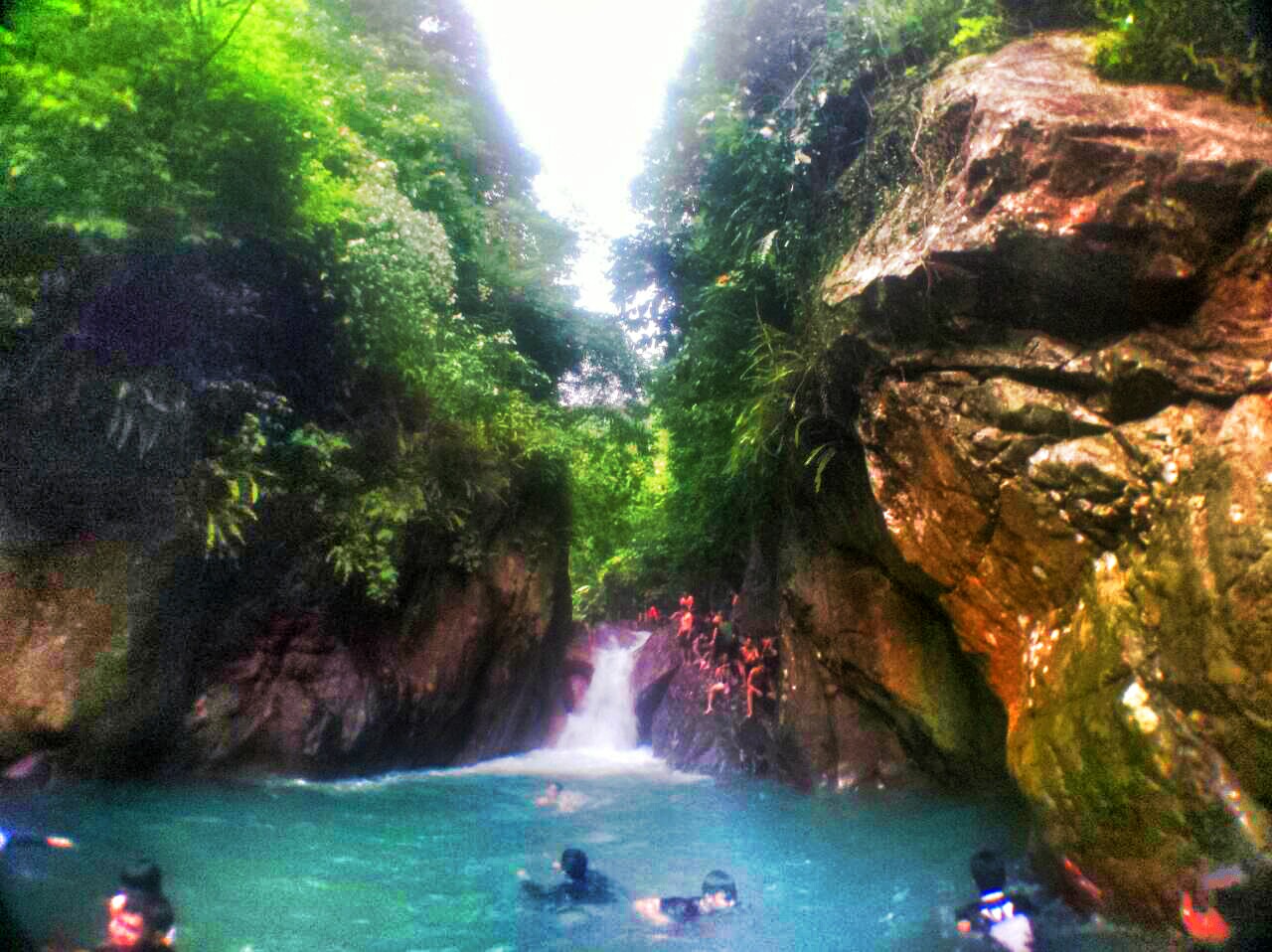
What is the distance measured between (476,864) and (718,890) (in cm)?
200

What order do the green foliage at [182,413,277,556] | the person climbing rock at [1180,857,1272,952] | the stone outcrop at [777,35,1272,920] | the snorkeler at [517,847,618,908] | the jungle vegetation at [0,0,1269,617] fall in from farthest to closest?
the green foliage at [182,413,277,556], the jungle vegetation at [0,0,1269,617], the snorkeler at [517,847,618,908], the stone outcrop at [777,35,1272,920], the person climbing rock at [1180,857,1272,952]

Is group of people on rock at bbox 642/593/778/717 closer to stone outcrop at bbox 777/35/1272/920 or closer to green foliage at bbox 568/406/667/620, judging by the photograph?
green foliage at bbox 568/406/667/620

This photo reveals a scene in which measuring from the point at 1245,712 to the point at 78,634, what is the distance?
7798mm

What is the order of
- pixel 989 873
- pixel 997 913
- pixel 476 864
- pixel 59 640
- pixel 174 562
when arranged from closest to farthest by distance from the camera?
pixel 997 913 → pixel 989 873 → pixel 59 640 → pixel 476 864 → pixel 174 562

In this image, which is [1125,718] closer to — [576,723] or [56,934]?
[56,934]

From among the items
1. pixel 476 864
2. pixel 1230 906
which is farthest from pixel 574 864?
pixel 1230 906

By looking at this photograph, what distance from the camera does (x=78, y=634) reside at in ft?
19.4

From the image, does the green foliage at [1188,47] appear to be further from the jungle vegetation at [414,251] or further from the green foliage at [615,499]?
the green foliage at [615,499]

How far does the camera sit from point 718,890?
535 cm

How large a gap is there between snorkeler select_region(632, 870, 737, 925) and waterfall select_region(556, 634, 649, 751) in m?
10.5

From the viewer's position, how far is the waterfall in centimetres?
1603

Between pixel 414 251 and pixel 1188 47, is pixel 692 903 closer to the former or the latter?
pixel 1188 47

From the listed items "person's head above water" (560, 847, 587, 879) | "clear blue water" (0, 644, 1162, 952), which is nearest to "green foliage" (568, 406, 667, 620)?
"clear blue water" (0, 644, 1162, 952)

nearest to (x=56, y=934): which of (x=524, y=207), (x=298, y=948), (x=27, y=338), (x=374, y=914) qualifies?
(x=298, y=948)
